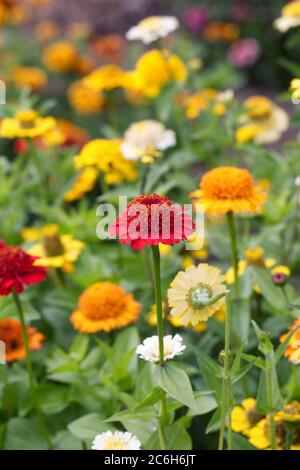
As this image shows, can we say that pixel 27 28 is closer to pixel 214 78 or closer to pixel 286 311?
pixel 214 78

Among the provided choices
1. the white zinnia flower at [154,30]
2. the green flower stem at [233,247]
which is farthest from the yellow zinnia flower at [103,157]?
the green flower stem at [233,247]

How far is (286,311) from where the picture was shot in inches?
55.8

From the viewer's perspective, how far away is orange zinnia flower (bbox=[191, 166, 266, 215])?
1.31 metres

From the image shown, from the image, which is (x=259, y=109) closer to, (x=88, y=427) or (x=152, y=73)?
(x=152, y=73)

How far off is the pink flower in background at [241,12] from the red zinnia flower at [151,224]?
10.1 ft

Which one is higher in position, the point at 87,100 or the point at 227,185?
the point at 87,100

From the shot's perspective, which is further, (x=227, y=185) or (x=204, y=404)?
(x=227, y=185)

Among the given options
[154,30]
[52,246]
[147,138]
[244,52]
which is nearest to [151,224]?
[52,246]

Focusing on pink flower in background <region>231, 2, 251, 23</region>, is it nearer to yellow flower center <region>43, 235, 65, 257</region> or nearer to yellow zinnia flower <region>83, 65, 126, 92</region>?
yellow zinnia flower <region>83, 65, 126, 92</region>

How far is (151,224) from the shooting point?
3.22 feet

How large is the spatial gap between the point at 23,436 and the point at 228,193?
0.57m

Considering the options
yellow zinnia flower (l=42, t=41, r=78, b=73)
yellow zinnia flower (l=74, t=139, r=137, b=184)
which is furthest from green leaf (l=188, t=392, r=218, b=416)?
yellow zinnia flower (l=42, t=41, r=78, b=73)

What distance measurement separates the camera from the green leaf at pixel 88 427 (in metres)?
1.23
